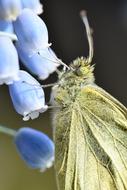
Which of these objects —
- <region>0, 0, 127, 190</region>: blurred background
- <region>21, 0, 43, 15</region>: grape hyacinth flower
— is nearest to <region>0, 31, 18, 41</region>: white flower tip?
<region>21, 0, 43, 15</region>: grape hyacinth flower

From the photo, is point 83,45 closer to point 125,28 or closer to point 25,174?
point 125,28

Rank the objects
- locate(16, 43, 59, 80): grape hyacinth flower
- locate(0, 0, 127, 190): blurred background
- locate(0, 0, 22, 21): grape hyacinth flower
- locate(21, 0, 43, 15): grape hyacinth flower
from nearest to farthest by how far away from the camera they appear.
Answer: locate(0, 0, 22, 21): grape hyacinth flower → locate(21, 0, 43, 15): grape hyacinth flower → locate(16, 43, 59, 80): grape hyacinth flower → locate(0, 0, 127, 190): blurred background

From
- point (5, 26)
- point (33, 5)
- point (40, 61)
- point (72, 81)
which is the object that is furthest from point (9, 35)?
point (72, 81)

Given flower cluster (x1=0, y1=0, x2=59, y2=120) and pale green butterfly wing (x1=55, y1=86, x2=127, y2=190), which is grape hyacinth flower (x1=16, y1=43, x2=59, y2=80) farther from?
pale green butterfly wing (x1=55, y1=86, x2=127, y2=190)

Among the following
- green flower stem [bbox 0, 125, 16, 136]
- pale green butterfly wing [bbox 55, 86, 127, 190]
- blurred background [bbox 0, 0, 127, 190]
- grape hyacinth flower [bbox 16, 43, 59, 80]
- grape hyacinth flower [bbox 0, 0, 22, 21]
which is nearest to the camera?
grape hyacinth flower [bbox 0, 0, 22, 21]

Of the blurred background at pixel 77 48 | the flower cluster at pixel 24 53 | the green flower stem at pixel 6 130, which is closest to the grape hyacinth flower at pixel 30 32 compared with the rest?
the flower cluster at pixel 24 53

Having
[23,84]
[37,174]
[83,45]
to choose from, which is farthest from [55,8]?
[23,84]

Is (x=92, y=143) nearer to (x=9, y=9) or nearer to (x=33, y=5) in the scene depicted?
(x=33, y=5)
